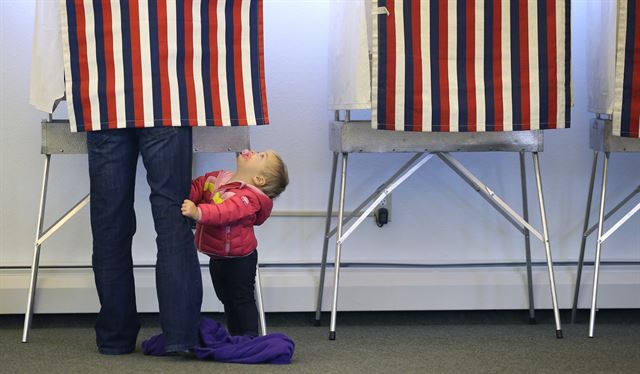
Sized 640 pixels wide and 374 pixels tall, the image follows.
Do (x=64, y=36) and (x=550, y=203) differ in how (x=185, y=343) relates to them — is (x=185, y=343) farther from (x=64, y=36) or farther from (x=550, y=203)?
(x=550, y=203)

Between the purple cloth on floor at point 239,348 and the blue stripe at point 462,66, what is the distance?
33.9 inches

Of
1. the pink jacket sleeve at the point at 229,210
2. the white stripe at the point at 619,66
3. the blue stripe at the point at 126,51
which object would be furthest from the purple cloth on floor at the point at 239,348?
the white stripe at the point at 619,66

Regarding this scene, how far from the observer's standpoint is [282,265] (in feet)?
12.3

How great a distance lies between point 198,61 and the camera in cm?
291

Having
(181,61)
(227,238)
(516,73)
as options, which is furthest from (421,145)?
(181,61)

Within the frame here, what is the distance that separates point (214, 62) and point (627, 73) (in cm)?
128

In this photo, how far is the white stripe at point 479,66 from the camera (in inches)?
123

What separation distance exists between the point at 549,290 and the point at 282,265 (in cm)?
95

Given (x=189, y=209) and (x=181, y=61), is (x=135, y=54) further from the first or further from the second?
(x=189, y=209)

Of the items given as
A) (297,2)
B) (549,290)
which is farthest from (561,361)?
(297,2)

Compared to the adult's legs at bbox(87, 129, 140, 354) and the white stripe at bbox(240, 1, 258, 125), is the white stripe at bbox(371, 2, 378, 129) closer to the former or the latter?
the white stripe at bbox(240, 1, 258, 125)

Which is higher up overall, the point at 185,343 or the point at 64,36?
→ the point at 64,36

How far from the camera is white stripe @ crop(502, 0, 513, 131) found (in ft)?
10.3

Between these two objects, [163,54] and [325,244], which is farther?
Answer: [325,244]
